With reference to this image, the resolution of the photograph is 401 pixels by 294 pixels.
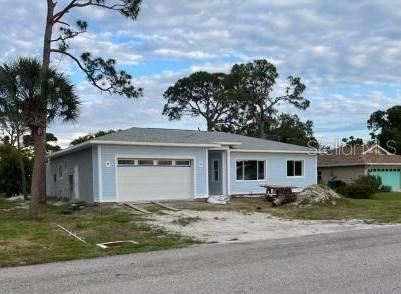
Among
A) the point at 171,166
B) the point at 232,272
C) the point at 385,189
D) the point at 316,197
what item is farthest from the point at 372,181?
the point at 232,272

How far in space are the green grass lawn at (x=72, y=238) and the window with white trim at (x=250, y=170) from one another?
10.4 m

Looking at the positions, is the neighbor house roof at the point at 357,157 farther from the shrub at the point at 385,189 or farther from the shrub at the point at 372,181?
the shrub at the point at 385,189

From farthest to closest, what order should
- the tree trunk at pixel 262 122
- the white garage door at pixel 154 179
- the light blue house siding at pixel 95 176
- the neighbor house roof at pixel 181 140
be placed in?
1. the tree trunk at pixel 262 122
2. the white garage door at pixel 154 179
3. the neighbor house roof at pixel 181 140
4. the light blue house siding at pixel 95 176

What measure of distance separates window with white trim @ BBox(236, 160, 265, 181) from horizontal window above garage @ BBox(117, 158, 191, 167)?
13.5 ft

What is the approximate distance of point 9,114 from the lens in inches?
790

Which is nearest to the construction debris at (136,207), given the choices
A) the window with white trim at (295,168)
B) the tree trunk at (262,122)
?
the window with white trim at (295,168)

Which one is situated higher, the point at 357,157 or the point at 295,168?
the point at 357,157

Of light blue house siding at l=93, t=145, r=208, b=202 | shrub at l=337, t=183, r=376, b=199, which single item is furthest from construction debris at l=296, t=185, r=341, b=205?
shrub at l=337, t=183, r=376, b=199

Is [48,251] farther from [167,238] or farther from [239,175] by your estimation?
[239,175]

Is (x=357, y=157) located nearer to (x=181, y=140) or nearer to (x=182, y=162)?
(x=181, y=140)

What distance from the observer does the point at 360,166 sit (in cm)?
4459

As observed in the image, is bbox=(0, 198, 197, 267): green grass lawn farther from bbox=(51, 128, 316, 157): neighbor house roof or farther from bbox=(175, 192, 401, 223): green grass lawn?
bbox=(175, 192, 401, 223): green grass lawn

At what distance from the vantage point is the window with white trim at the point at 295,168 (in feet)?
107

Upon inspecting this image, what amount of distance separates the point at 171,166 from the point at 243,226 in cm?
986
